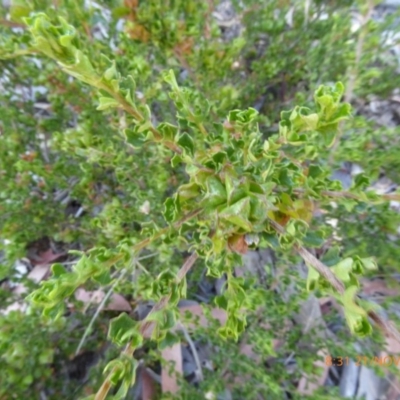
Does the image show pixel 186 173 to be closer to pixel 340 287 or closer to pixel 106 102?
pixel 106 102

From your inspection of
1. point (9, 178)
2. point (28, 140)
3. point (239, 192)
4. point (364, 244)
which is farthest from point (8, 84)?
point (364, 244)

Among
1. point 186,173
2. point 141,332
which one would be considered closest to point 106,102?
point 141,332

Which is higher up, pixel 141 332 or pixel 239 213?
pixel 239 213

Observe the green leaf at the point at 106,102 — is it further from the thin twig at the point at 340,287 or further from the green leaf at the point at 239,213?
the thin twig at the point at 340,287

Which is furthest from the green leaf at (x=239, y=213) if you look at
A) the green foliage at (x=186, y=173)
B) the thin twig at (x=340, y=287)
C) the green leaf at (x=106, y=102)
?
the green leaf at (x=106, y=102)

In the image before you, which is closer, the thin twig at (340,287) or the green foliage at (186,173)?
the thin twig at (340,287)

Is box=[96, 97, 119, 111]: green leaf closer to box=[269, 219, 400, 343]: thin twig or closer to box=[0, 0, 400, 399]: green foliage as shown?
box=[0, 0, 400, 399]: green foliage

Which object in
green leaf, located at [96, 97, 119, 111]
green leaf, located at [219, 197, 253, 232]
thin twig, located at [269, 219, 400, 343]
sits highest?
green leaf, located at [96, 97, 119, 111]

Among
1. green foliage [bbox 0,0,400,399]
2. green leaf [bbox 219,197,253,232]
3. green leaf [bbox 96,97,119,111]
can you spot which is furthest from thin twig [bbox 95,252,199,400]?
green leaf [bbox 96,97,119,111]

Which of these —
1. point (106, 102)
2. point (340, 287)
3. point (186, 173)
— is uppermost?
point (106, 102)
